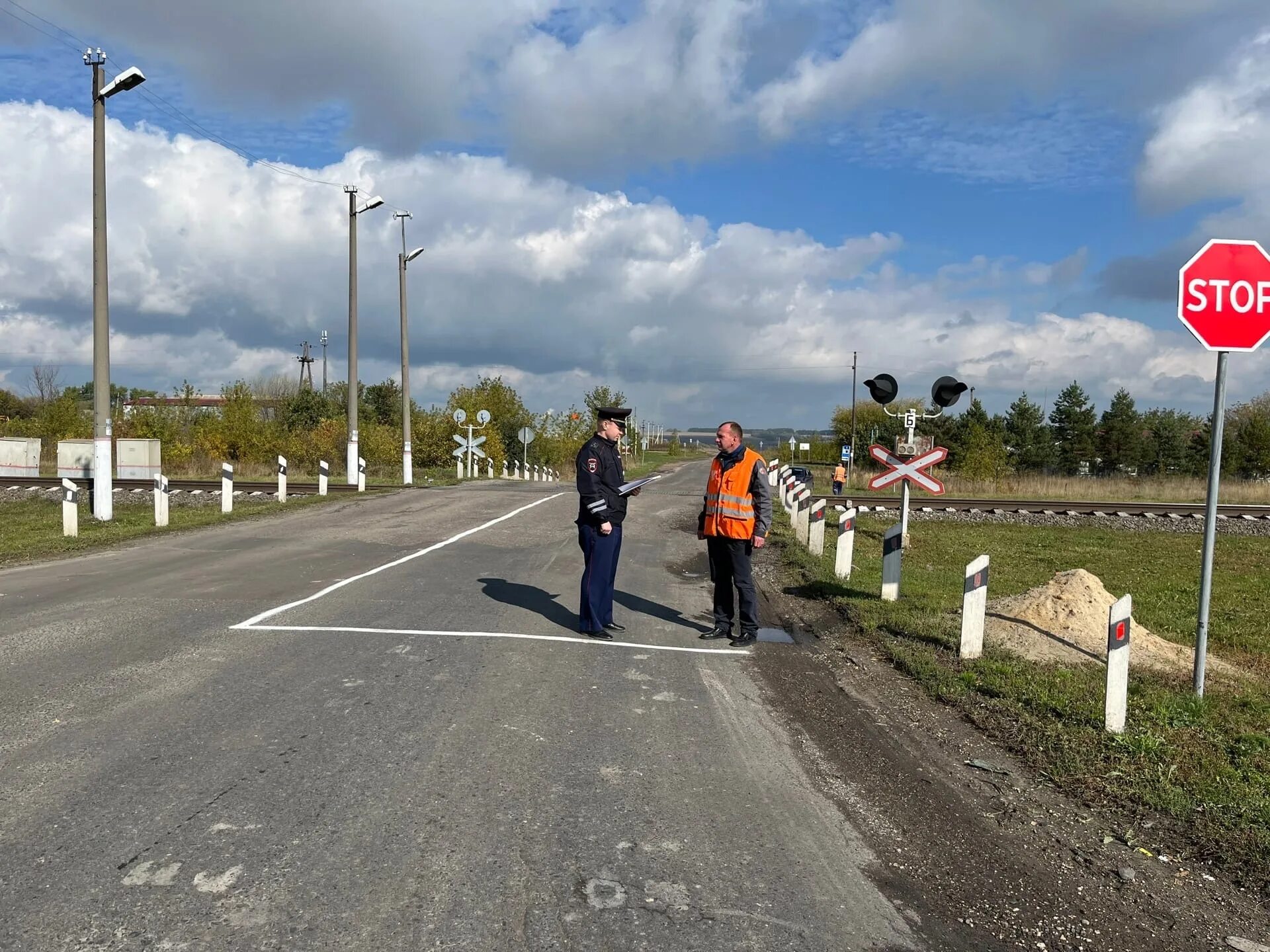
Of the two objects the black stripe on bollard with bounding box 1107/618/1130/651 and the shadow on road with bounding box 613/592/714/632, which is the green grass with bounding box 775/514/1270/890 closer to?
the black stripe on bollard with bounding box 1107/618/1130/651

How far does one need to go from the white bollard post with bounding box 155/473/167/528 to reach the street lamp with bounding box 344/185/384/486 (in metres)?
10.2

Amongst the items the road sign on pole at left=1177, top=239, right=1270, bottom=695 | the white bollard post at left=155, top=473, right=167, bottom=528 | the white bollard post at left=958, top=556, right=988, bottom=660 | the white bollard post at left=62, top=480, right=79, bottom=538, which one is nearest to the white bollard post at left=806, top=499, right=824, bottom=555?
the white bollard post at left=958, top=556, right=988, bottom=660

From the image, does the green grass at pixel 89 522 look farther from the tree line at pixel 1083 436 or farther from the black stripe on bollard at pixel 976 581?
the tree line at pixel 1083 436

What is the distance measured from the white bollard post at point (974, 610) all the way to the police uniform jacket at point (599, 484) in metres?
2.97

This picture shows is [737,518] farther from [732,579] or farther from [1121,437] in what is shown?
[1121,437]

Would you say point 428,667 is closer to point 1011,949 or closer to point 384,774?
point 384,774

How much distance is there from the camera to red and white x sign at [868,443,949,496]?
13750mm

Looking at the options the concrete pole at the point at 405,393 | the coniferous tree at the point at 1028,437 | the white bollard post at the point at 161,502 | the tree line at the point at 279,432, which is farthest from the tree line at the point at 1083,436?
the white bollard post at the point at 161,502

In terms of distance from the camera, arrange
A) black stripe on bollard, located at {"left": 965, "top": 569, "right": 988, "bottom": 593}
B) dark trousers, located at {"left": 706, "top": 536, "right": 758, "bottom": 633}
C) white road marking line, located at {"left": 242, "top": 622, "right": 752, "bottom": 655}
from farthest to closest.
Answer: dark trousers, located at {"left": 706, "top": 536, "right": 758, "bottom": 633} < white road marking line, located at {"left": 242, "top": 622, "right": 752, "bottom": 655} < black stripe on bollard, located at {"left": 965, "top": 569, "right": 988, "bottom": 593}

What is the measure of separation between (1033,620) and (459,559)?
749cm

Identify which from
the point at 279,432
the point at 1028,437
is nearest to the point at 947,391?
the point at 279,432

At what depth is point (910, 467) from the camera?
13906mm

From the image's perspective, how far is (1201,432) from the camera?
7244 cm

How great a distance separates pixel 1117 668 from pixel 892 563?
4.91 meters
